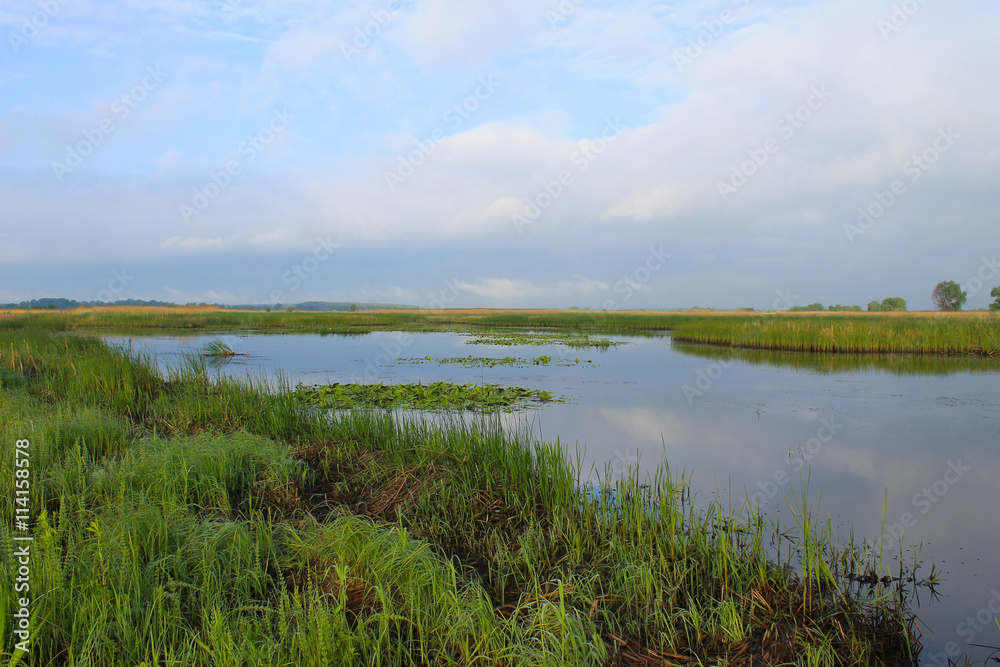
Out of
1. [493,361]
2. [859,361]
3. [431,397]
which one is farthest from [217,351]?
[859,361]

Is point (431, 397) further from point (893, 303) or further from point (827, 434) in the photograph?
point (893, 303)

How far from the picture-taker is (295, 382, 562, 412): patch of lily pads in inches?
353

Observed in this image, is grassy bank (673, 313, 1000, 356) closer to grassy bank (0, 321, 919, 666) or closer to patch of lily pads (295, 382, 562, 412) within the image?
patch of lily pads (295, 382, 562, 412)

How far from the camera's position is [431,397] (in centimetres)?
957

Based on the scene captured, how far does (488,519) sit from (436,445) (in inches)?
46.5

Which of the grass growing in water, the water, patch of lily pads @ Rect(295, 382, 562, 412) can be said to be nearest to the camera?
the water

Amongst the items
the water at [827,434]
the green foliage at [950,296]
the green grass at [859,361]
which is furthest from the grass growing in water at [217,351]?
the green foliage at [950,296]

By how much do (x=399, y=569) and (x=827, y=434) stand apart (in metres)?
7.12

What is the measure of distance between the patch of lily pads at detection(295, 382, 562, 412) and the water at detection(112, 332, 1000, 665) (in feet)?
2.35

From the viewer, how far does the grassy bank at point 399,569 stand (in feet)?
8.05

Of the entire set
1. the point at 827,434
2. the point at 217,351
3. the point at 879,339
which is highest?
the point at 879,339

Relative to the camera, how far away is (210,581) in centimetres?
285

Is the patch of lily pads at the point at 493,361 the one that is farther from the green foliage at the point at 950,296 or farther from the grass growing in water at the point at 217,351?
the green foliage at the point at 950,296

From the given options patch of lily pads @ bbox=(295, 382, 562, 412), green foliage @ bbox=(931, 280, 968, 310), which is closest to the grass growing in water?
patch of lily pads @ bbox=(295, 382, 562, 412)
